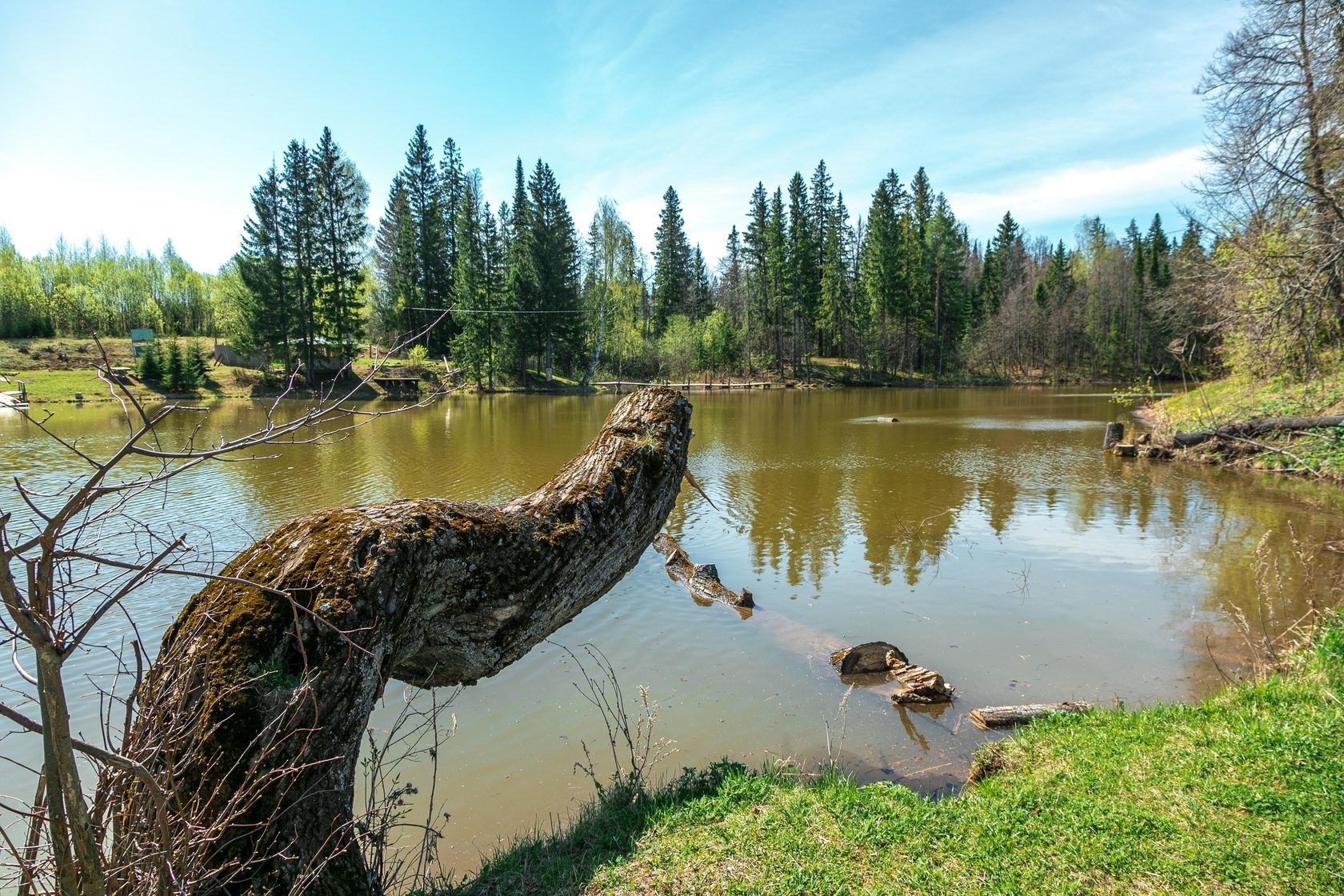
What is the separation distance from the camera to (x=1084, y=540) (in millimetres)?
11656

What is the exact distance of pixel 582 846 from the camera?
367 cm

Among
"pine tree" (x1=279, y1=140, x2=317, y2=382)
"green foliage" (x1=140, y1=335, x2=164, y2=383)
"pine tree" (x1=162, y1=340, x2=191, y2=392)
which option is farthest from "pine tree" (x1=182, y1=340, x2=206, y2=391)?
"pine tree" (x1=279, y1=140, x2=317, y2=382)

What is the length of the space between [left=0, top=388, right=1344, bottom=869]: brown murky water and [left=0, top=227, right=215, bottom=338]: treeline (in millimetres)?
37014

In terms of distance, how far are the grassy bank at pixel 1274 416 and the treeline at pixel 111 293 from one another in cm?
5583

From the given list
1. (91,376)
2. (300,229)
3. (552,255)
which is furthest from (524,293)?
(91,376)

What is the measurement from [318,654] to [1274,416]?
848 inches

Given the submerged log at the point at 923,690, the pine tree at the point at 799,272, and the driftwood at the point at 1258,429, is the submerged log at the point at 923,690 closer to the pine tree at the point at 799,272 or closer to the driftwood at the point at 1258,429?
the driftwood at the point at 1258,429

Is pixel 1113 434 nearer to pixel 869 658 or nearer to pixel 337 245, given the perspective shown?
pixel 869 658

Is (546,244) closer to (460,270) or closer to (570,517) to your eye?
(460,270)

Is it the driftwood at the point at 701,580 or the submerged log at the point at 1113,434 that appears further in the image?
the submerged log at the point at 1113,434

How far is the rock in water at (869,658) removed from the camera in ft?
22.4

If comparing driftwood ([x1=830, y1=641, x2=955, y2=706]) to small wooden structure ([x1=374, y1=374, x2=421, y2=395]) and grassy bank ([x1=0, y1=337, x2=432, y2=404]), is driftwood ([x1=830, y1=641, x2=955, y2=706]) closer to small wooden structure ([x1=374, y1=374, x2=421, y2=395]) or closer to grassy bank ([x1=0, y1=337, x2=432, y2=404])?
grassy bank ([x1=0, y1=337, x2=432, y2=404])

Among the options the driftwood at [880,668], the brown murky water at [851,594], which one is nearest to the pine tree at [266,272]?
the brown murky water at [851,594]

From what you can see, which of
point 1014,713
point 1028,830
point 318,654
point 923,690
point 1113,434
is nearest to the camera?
point 318,654
